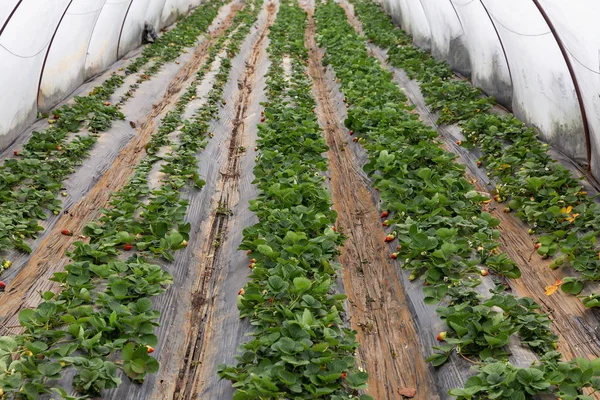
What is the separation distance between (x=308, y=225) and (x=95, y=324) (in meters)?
1.96

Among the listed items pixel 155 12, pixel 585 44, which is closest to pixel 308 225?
pixel 585 44

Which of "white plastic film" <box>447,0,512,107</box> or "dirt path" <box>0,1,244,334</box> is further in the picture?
"white plastic film" <box>447,0,512,107</box>

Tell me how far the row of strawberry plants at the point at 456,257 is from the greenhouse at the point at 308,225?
18mm

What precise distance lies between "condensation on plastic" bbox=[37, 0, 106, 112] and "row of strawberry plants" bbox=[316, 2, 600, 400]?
4.50 metres

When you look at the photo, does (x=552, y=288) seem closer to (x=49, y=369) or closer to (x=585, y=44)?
(x=585, y=44)

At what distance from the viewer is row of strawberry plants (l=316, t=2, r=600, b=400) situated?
2.88 metres

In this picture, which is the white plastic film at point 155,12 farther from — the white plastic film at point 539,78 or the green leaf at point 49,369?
the green leaf at point 49,369

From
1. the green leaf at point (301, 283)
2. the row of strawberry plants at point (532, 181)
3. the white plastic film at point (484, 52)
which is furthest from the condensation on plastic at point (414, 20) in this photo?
the green leaf at point (301, 283)

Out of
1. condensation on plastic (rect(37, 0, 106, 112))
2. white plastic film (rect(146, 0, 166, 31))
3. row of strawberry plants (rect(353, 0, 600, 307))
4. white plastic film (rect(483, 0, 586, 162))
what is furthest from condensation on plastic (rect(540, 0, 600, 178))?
white plastic film (rect(146, 0, 166, 31))

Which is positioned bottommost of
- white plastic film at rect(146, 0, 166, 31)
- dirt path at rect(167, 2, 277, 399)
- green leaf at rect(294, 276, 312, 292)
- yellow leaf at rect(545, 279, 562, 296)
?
dirt path at rect(167, 2, 277, 399)

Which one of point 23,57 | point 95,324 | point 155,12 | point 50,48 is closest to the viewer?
point 95,324

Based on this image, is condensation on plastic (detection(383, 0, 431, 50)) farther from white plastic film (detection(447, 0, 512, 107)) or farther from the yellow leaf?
the yellow leaf

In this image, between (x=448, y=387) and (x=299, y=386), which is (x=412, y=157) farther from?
(x=299, y=386)

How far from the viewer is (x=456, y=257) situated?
4215mm
